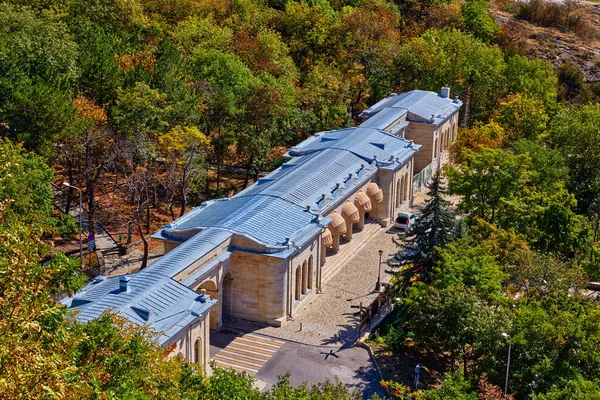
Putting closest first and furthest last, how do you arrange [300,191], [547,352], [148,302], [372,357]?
[547,352], [148,302], [372,357], [300,191]

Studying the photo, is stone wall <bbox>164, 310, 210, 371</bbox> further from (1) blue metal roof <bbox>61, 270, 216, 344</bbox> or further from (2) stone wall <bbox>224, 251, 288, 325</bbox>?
(2) stone wall <bbox>224, 251, 288, 325</bbox>

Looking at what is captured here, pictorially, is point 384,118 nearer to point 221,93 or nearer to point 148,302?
point 221,93

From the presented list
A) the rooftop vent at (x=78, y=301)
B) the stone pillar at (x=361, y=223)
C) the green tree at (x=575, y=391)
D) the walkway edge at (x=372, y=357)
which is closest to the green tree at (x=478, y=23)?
the stone pillar at (x=361, y=223)

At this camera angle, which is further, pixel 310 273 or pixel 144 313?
pixel 310 273

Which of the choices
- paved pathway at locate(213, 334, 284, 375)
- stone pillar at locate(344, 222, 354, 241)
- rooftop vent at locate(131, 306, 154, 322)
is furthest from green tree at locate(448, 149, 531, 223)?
rooftop vent at locate(131, 306, 154, 322)

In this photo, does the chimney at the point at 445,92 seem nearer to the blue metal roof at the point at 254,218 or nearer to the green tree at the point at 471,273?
the blue metal roof at the point at 254,218

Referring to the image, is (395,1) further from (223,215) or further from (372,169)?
(223,215)

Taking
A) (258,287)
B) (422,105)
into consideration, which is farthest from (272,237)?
(422,105)
